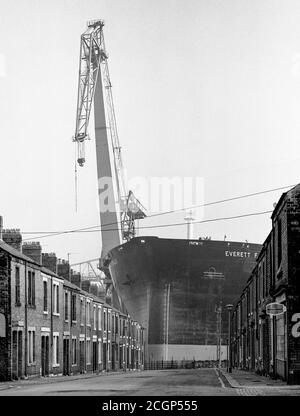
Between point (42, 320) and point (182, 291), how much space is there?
158ft

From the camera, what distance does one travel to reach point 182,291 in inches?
3356

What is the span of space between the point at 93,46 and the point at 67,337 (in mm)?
39440

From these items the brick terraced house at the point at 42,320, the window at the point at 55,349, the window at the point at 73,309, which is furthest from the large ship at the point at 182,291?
the window at the point at 55,349

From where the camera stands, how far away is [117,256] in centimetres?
9231

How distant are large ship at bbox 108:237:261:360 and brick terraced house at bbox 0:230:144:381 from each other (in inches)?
1068

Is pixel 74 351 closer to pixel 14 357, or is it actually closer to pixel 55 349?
pixel 55 349

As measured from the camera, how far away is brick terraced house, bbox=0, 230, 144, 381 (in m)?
32.5

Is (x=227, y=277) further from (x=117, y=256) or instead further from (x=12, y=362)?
(x=12, y=362)

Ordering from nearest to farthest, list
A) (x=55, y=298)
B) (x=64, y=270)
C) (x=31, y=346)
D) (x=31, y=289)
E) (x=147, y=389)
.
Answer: (x=147, y=389)
(x=31, y=346)
(x=31, y=289)
(x=55, y=298)
(x=64, y=270)

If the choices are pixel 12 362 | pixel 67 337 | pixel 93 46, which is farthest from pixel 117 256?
pixel 12 362

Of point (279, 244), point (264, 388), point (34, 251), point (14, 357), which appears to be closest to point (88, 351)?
point (34, 251)

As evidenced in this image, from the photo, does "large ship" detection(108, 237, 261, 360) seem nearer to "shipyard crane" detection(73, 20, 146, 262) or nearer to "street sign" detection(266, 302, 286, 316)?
"shipyard crane" detection(73, 20, 146, 262)

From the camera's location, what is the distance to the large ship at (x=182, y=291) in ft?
279

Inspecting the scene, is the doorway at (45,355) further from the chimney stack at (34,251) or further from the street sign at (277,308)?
the street sign at (277,308)
